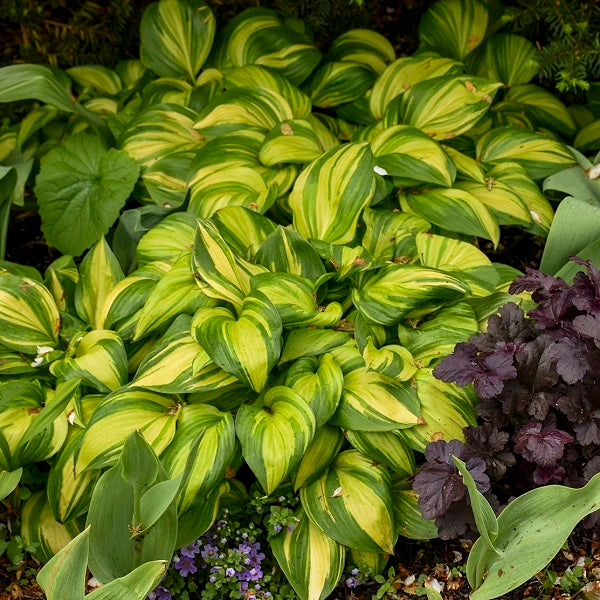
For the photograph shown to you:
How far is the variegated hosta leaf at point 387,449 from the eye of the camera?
196 centimetres

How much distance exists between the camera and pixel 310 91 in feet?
9.66

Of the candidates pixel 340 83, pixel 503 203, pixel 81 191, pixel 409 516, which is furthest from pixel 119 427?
pixel 340 83

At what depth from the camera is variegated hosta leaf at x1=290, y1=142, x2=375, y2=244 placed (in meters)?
2.28

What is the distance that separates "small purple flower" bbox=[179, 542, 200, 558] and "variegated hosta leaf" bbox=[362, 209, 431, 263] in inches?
33.5

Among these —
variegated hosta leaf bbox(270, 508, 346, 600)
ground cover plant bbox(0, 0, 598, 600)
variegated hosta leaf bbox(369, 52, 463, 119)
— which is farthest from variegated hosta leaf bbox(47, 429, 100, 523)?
variegated hosta leaf bbox(369, 52, 463, 119)

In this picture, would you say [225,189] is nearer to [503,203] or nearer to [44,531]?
[503,203]

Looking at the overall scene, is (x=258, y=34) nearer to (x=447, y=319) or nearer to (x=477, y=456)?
(x=447, y=319)

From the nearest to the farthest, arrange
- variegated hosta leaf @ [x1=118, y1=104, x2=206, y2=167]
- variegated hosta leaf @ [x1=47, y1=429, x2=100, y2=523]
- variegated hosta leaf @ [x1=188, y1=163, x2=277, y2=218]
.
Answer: variegated hosta leaf @ [x1=47, y1=429, x2=100, y2=523] → variegated hosta leaf @ [x1=188, y1=163, x2=277, y2=218] → variegated hosta leaf @ [x1=118, y1=104, x2=206, y2=167]

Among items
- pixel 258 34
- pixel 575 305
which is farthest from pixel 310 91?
pixel 575 305

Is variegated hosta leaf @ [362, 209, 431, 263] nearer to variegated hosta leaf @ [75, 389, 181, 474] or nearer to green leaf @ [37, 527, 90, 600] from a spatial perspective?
variegated hosta leaf @ [75, 389, 181, 474]

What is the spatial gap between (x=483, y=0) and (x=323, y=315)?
150cm

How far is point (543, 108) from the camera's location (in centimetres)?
286

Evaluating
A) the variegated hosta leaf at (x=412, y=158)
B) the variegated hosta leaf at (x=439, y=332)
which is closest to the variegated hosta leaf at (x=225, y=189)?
the variegated hosta leaf at (x=412, y=158)

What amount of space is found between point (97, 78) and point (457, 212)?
143cm
